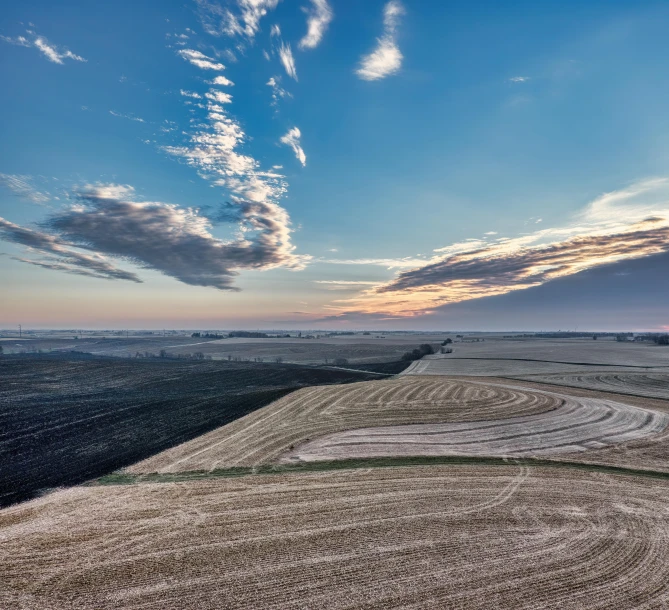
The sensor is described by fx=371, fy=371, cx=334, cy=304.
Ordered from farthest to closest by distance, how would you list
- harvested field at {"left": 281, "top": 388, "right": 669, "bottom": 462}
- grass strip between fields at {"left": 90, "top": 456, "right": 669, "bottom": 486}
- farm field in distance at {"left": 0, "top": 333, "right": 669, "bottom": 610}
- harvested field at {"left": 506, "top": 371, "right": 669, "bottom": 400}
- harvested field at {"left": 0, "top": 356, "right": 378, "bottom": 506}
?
harvested field at {"left": 506, "top": 371, "right": 669, "bottom": 400} < harvested field at {"left": 281, "top": 388, "right": 669, "bottom": 462} < harvested field at {"left": 0, "top": 356, "right": 378, "bottom": 506} < grass strip between fields at {"left": 90, "top": 456, "right": 669, "bottom": 486} < farm field in distance at {"left": 0, "top": 333, "right": 669, "bottom": 610}

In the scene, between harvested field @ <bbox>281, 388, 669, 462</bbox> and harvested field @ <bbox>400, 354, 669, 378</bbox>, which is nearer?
harvested field @ <bbox>281, 388, 669, 462</bbox>

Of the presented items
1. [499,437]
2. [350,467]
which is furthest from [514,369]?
[350,467]

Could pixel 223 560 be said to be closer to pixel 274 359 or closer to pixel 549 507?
pixel 549 507

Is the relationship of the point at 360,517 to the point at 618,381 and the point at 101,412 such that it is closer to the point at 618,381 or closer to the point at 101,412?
the point at 101,412

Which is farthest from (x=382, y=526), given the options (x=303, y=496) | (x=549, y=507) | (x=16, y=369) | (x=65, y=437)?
(x=16, y=369)

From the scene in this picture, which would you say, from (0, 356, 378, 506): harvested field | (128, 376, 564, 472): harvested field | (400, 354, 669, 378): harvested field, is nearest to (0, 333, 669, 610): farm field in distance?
Result: (128, 376, 564, 472): harvested field

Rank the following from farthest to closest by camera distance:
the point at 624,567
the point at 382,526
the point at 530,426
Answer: the point at 530,426 < the point at 382,526 < the point at 624,567

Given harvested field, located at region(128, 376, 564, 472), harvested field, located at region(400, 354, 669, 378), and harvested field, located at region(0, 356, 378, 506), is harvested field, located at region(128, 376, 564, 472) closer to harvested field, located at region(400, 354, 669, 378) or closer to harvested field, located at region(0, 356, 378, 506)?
harvested field, located at region(0, 356, 378, 506)
